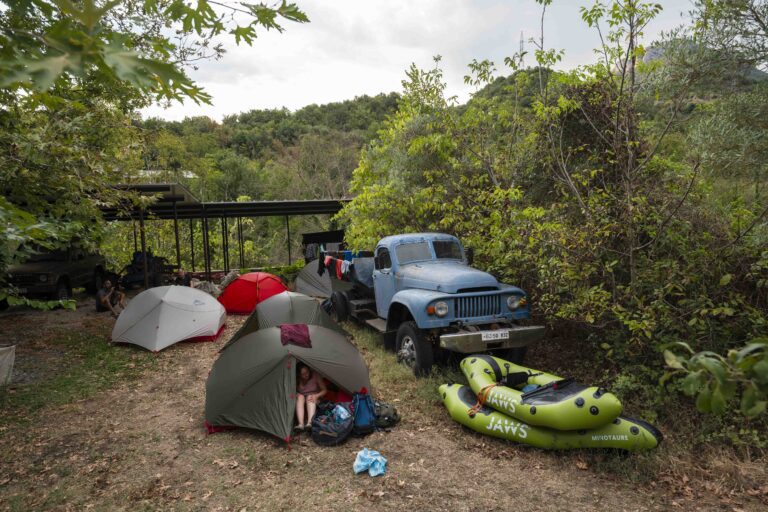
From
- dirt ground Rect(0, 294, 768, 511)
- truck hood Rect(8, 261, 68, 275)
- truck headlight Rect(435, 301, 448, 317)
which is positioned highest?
truck hood Rect(8, 261, 68, 275)

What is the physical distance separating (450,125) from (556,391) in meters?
5.69

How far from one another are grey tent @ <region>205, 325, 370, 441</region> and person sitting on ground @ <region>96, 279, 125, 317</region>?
24.8 feet

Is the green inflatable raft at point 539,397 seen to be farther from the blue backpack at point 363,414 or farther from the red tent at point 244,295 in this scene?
the red tent at point 244,295

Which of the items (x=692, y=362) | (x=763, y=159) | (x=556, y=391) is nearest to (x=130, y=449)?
(x=556, y=391)

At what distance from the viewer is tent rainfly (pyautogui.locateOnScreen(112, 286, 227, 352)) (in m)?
9.59

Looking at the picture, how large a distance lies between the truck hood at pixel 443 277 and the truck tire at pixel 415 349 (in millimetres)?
697

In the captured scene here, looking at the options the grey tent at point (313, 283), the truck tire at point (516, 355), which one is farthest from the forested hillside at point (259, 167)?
the truck tire at point (516, 355)

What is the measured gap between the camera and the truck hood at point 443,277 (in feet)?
23.0

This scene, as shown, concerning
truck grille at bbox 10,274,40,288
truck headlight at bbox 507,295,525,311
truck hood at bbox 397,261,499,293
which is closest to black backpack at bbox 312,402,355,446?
truck hood at bbox 397,261,499,293

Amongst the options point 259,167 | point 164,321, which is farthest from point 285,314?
point 259,167

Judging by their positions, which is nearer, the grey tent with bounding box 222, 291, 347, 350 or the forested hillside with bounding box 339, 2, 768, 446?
the forested hillside with bounding box 339, 2, 768, 446

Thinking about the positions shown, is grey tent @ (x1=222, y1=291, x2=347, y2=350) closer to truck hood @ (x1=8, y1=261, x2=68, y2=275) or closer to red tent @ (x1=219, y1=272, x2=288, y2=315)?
red tent @ (x1=219, y1=272, x2=288, y2=315)

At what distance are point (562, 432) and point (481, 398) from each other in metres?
0.93

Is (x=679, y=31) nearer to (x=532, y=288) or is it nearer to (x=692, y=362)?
(x=532, y=288)
